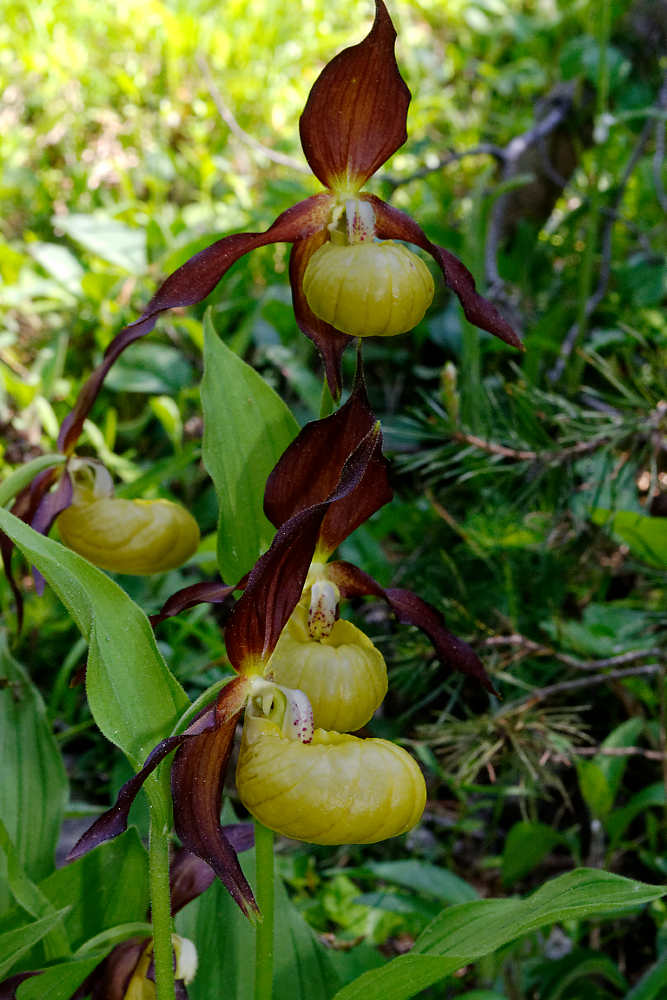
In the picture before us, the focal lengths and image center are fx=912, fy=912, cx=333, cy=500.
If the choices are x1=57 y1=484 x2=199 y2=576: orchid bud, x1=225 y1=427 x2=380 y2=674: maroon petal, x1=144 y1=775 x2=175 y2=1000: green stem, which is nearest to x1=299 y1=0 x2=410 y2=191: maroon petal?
x1=225 y1=427 x2=380 y2=674: maroon petal

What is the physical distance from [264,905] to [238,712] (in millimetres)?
227

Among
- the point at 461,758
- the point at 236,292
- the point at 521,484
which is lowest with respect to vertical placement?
the point at 461,758

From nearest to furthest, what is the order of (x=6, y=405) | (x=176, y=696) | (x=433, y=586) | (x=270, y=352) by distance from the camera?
(x=176, y=696)
(x=433, y=586)
(x=270, y=352)
(x=6, y=405)

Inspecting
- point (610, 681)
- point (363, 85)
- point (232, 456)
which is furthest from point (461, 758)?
point (363, 85)

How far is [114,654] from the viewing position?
3.08 ft

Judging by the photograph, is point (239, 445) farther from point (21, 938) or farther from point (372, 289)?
point (21, 938)

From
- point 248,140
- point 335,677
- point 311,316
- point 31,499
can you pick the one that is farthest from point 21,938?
point 248,140

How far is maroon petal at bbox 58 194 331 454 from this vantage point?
107 cm

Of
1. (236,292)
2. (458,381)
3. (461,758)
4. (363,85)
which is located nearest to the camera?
(363,85)

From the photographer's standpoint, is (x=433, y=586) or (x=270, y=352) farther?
(x=270, y=352)

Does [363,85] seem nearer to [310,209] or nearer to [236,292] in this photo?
[310,209]

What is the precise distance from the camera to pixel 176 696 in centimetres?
100

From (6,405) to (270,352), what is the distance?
76cm

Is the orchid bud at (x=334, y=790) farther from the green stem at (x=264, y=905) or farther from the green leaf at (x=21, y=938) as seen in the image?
the green leaf at (x=21, y=938)
